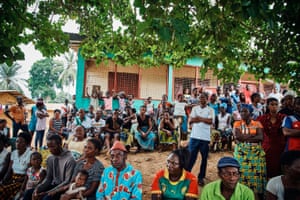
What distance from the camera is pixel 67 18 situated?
5.36 meters

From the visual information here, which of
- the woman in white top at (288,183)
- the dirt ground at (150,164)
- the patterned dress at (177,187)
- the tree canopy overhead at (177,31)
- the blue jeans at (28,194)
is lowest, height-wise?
the dirt ground at (150,164)

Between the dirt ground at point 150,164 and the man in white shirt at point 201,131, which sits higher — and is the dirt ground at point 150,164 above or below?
below

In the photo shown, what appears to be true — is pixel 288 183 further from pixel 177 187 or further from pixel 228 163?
pixel 177 187

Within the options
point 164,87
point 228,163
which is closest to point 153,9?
point 228,163

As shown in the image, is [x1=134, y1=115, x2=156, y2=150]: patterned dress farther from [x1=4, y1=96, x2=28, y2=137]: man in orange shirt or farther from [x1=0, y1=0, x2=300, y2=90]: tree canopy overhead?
[x1=4, y1=96, x2=28, y2=137]: man in orange shirt

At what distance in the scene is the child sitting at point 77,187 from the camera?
11.6 ft

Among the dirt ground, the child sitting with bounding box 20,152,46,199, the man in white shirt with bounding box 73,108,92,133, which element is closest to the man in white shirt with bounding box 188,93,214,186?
the dirt ground

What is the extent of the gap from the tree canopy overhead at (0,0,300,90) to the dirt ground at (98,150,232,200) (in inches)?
101

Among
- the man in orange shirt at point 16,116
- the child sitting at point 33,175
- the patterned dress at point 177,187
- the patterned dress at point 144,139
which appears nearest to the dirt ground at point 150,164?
the patterned dress at point 144,139

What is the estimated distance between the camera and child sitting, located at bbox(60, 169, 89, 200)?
11.6 feet

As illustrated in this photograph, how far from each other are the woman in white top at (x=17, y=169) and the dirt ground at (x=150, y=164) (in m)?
2.14

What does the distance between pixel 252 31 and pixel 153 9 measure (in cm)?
270

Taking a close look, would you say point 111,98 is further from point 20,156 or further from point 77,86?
point 20,156

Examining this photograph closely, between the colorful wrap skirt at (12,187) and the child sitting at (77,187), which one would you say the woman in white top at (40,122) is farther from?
the child sitting at (77,187)
